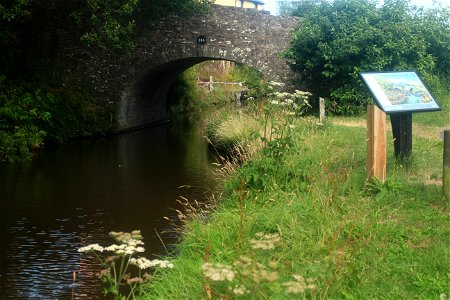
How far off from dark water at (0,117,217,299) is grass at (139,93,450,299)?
1135 mm

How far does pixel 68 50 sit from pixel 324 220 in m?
15.1

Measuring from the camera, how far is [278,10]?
210 feet

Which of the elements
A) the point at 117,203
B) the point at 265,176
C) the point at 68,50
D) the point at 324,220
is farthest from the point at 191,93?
the point at 324,220

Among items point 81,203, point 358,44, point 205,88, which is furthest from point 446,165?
point 205,88

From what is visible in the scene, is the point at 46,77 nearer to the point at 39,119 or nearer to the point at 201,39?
the point at 39,119

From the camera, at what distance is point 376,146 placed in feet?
23.2

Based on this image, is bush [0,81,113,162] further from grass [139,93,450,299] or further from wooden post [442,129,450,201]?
wooden post [442,129,450,201]

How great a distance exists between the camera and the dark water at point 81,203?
21.8ft

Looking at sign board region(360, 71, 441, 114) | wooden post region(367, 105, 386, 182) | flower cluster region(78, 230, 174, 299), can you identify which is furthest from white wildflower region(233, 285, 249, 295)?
sign board region(360, 71, 441, 114)

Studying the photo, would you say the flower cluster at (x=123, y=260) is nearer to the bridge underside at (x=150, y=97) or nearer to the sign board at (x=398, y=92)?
the sign board at (x=398, y=92)

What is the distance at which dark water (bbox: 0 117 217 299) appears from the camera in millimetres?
6645

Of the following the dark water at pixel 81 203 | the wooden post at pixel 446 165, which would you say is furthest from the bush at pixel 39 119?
the wooden post at pixel 446 165

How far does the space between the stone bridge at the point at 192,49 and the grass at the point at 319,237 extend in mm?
10568

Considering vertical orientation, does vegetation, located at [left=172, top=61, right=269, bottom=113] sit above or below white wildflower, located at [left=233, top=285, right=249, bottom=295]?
above
